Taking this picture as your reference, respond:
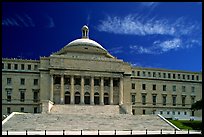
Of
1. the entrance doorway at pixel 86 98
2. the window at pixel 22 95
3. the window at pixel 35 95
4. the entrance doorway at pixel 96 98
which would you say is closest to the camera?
the window at pixel 22 95

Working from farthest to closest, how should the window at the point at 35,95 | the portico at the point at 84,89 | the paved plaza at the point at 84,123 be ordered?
the window at the point at 35,95, the portico at the point at 84,89, the paved plaza at the point at 84,123

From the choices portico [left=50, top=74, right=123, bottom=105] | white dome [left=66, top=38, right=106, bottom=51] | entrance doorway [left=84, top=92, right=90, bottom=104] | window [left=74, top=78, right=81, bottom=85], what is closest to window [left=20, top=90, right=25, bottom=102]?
portico [left=50, top=74, right=123, bottom=105]

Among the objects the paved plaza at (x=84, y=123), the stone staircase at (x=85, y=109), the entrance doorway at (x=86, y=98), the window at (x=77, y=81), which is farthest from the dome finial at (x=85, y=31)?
the paved plaza at (x=84, y=123)

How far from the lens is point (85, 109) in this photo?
61.7m

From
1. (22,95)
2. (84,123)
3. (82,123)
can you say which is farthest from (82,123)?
(22,95)

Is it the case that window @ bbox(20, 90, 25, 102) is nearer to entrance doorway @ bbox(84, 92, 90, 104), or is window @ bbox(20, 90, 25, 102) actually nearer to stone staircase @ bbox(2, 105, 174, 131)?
entrance doorway @ bbox(84, 92, 90, 104)

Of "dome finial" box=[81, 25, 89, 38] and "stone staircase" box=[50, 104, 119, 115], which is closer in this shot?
"stone staircase" box=[50, 104, 119, 115]

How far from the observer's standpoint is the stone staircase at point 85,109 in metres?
60.2

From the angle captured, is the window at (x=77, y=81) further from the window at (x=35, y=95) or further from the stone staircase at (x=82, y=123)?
the stone staircase at (x=82, y=123)

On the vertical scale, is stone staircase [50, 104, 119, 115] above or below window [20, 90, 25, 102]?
below

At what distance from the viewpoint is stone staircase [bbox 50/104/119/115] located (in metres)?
60.2

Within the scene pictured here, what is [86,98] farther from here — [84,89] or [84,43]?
[84,43]

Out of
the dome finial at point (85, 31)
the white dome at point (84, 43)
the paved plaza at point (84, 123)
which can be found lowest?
the paved plaza at point (84, 123)

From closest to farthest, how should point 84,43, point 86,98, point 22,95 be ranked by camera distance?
1. point 22,95
2. point 86,98
3. point 84,43
